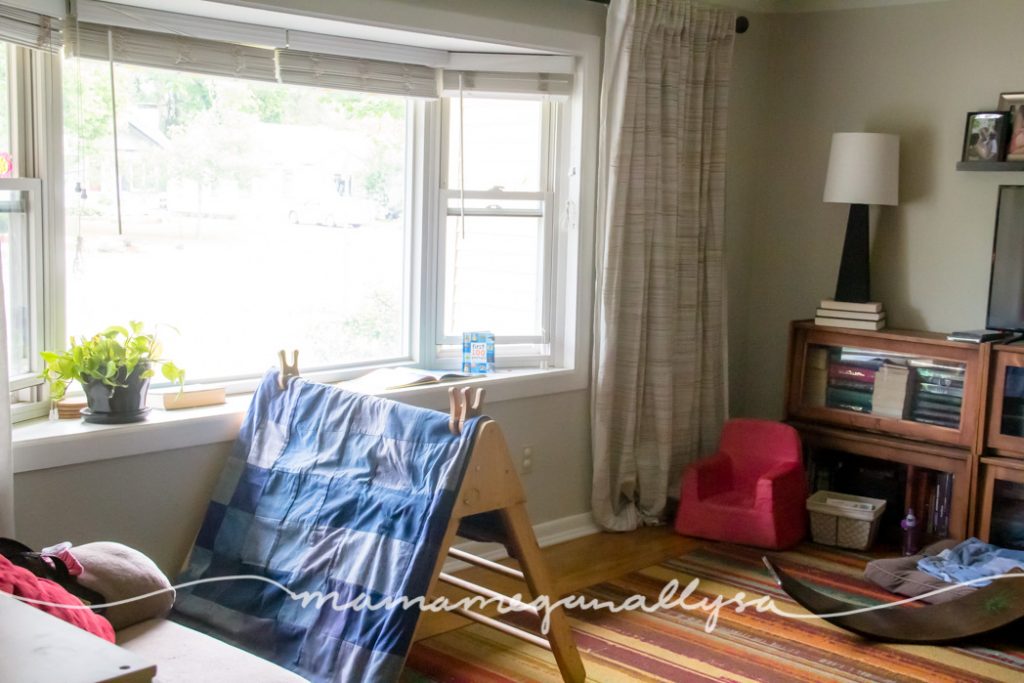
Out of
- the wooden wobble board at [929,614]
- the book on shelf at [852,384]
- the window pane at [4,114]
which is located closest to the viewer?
the window pane at [4,114]

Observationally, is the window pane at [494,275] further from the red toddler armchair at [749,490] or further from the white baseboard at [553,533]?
the red toddler armchair at [749,490]

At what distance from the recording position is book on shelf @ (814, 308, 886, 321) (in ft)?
14.5

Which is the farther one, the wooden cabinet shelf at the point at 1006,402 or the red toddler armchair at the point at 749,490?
the red toddler armchair at the point at 749,490

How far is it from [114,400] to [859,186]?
2.96 m

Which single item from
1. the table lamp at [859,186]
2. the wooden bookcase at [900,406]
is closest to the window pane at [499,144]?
the table lamp at [859,186]

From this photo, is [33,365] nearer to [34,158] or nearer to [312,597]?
[34,158]

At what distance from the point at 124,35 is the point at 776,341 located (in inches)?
124

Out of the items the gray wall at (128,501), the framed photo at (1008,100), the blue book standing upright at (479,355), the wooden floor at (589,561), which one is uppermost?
the framed photo at (1008,100)

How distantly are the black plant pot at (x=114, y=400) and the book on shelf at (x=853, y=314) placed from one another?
2.80 metres

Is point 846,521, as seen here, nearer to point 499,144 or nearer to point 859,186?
point 859,186

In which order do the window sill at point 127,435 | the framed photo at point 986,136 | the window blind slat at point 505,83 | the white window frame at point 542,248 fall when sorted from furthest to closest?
the framed photo at point 986,136, the white window frame at point 542,248, the window blind slat at point 505,83, the window sill at point 127,435

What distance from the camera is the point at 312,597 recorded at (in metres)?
2.76

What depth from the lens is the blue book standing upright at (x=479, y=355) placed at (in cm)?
405

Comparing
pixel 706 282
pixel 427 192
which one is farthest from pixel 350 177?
pixel 706 282
